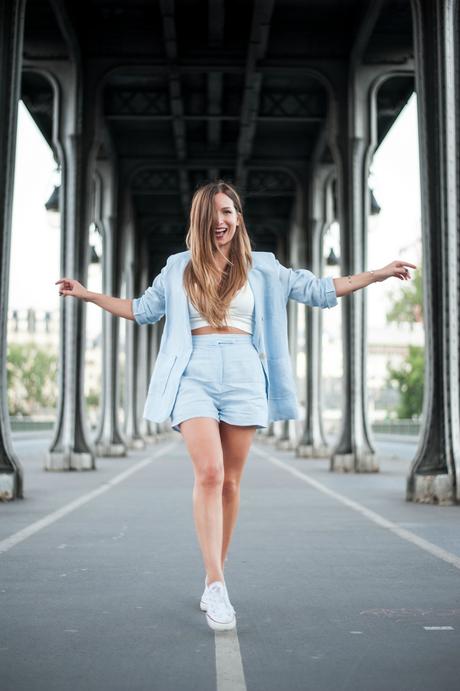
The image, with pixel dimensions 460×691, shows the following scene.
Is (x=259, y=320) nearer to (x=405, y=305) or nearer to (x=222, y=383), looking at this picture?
(x=222, y=383)

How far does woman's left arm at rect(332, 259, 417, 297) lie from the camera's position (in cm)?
573

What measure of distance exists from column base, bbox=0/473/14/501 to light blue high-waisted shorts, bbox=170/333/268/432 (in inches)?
318

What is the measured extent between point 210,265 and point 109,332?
84.1 feet

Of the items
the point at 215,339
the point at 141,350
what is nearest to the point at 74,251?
the point at 215,339

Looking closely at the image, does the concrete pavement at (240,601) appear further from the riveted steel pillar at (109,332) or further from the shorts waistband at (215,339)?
the riveted steel pillar at (109,332)

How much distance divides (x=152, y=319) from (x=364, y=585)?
2244 millimetres

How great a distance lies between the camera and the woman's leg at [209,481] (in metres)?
5.32

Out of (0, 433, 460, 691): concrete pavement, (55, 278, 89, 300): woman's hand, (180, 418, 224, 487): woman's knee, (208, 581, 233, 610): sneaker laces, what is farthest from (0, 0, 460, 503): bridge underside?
(208, 581, 233, 610): sneaker laces

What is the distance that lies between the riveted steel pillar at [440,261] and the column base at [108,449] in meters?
17.1

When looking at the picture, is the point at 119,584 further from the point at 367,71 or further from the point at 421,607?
the point at 367,71

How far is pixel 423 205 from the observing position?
1377 centimetres

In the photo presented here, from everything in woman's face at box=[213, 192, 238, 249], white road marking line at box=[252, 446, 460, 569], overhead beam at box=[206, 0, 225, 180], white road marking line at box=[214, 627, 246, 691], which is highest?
overhead beam at box=[206, 0, 225, 180]

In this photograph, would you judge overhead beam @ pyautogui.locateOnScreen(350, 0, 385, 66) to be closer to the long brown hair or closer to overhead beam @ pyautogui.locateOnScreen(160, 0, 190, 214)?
overhead beam @ pyautogui.locateOnScreen(160, 0, 190, 214)

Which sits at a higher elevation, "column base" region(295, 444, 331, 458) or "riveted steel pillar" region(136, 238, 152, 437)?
"riveted steel pillar" region(136, 238, 152, 437)
